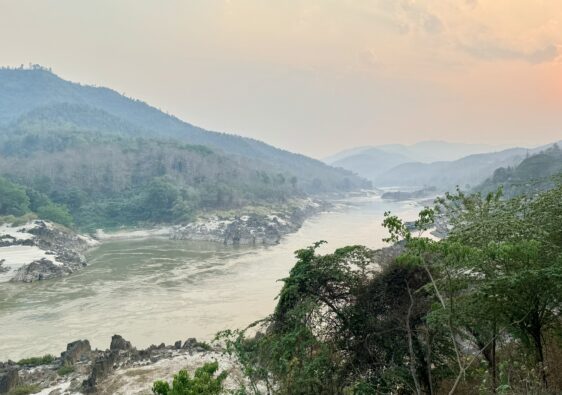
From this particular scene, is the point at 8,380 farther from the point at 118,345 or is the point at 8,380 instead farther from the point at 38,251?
the point at 38,251

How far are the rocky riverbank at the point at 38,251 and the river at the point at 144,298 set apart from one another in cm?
179

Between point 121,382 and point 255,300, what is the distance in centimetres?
1719

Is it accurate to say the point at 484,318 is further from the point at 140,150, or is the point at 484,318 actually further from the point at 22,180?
the point at 140,150

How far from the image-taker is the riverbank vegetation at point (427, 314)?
9.16 m

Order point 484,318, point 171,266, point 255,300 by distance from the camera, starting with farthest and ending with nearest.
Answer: point 171,266
point 255,300
point 484,318

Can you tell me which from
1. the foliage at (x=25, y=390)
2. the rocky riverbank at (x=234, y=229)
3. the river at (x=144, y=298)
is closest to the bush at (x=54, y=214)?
the rocky riverbank at (x=234, y=229)

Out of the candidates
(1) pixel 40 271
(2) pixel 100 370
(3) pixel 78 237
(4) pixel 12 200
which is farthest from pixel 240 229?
(2) pixel 100 370

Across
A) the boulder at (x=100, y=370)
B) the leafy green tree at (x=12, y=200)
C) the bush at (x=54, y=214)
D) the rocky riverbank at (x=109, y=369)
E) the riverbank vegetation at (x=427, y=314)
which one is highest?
the leafy green tree at (x=12, y=200)

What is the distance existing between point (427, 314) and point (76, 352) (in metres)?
20.3

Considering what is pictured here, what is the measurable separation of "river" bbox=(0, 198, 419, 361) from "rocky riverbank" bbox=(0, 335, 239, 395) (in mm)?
4021

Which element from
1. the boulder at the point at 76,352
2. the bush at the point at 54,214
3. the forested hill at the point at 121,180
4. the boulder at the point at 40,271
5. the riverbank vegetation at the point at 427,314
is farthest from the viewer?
the forested hill at the point at 121,180

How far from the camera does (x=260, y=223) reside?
7331 centimetres

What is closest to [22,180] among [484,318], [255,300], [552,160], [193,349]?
[255,300]

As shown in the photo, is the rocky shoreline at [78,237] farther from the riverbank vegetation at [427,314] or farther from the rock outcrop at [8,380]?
the riverbank vegetation at [427,314]
